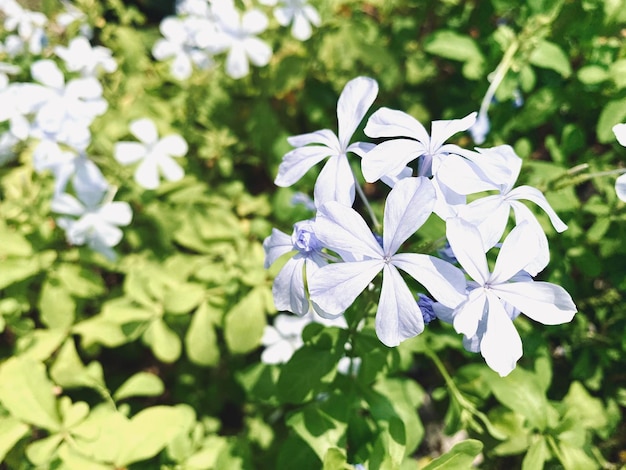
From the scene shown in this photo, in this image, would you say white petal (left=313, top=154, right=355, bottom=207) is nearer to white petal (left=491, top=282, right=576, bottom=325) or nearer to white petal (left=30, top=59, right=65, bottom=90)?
white petal (left=491, top=282, right=576, bottom=325)

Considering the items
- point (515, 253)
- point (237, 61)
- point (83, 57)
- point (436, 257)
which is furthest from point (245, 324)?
point (83, 57)

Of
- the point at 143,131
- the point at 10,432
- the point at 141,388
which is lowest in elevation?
the point at 141,388

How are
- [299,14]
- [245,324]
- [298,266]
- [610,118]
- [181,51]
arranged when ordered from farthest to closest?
1. [181,51]
2. [299,14]
3. [245,324]
4. [610,118]
5. [298,266]

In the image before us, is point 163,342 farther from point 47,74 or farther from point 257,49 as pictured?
point 257,49

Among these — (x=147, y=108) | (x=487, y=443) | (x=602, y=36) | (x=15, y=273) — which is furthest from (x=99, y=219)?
(x=602, y=36)

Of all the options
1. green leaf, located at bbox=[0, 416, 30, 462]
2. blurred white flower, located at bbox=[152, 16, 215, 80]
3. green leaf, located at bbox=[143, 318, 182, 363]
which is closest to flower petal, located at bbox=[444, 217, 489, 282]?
green leaf, located at bbox=[143, 318, 182, 363]

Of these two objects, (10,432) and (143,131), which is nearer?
(10,432)

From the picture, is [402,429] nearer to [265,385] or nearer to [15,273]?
[265,385]
